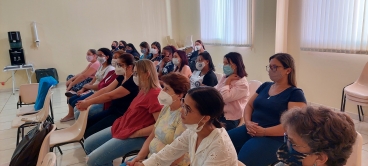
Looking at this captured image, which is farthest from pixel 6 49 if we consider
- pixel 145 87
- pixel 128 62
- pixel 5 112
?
pixel 145 87

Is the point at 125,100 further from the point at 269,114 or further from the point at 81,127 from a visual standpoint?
the point at 269,114

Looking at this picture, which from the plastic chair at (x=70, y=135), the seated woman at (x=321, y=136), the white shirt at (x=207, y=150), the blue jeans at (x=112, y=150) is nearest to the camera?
the seated woman at (x=321, y=136)

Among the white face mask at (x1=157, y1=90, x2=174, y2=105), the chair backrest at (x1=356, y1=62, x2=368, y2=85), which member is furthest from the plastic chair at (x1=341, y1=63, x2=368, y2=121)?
the white face mask at (x1=157, y1=90, x2=174, y2=105)

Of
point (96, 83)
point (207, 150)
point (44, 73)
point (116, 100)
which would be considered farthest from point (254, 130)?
point (44, 73)

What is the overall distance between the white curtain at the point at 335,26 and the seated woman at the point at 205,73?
1.91 metres

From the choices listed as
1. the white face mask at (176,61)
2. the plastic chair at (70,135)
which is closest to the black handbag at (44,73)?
the white face mask at (176,61)

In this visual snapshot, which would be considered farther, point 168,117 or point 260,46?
point 260,46

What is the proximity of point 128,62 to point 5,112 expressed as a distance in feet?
11.8

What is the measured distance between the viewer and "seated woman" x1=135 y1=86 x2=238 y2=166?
1.22 metres

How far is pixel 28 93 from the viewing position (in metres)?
3.86

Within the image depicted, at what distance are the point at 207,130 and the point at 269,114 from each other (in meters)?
0.81

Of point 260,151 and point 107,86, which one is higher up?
point 107,86

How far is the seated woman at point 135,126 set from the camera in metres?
2.04

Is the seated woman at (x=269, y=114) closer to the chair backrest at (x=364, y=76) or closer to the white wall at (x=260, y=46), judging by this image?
the chair backrest at (x=364, y=76)
